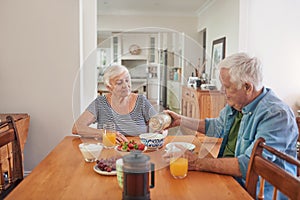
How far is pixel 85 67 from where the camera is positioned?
334cm

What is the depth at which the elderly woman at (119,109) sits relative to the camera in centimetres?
215

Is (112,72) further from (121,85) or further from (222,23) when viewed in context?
(222,23)

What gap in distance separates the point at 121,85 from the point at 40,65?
1465mm

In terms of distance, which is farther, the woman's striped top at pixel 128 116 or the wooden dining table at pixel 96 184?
the woman's striped top at pixel 128 116

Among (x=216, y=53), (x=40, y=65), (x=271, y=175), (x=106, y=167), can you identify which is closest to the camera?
(x=271, y=175)

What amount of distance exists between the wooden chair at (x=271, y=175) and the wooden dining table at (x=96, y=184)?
75 millimetres

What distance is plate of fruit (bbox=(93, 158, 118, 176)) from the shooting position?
5.06 feet

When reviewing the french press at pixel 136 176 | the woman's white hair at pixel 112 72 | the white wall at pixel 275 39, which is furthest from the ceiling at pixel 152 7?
the french press at pixel 136 176

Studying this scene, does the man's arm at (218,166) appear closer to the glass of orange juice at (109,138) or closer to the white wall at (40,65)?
the glass of orange juice at (109,138)

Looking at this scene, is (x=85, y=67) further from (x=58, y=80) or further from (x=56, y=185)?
(x=56, y=185)

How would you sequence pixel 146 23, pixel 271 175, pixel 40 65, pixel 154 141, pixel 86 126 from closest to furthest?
pixel 271 175 → pixel 154 141 → pixel 86 126 → pixel 40 65 → pixel 146 23

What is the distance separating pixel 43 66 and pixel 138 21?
4554 mm

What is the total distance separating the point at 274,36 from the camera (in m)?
4.02

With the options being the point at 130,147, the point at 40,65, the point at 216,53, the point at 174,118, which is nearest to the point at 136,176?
the point at 130,147
